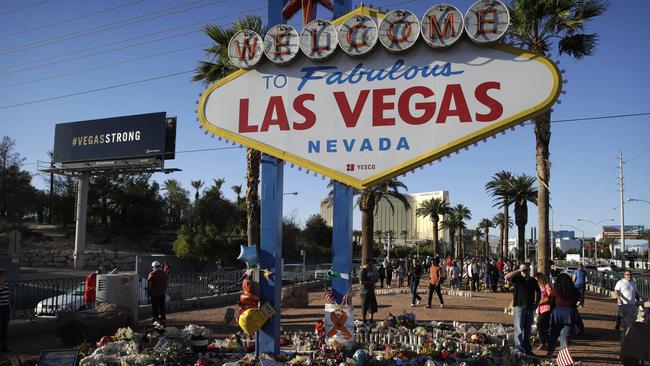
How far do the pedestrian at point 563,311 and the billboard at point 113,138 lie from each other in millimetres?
31845

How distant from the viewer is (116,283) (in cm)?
1293

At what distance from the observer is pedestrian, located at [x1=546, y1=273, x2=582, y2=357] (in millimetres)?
9500

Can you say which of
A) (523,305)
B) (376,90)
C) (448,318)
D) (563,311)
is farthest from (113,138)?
(563,311)

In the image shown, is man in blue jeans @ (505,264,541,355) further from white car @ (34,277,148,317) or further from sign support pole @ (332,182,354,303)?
white car @ (34,277,148,317)

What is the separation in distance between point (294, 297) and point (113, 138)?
26064mm

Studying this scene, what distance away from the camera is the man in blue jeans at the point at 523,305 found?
31.6 ft

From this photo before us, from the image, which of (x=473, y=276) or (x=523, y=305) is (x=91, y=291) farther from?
(x=473, y=276)

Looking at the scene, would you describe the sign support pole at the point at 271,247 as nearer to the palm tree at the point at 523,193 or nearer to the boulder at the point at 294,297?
the boulder at the point at 294,297

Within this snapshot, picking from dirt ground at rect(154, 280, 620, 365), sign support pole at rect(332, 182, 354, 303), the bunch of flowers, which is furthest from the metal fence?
sign support pole at rect(332, 182, 354, 303)

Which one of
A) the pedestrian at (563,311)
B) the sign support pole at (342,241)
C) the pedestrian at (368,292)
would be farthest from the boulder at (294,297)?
the pedestrian at (563,311)

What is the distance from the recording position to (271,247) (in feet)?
25.7

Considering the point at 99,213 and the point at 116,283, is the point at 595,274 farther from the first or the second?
the point at 99,213

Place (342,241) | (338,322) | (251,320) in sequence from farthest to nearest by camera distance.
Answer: (342,241) < (338,322) < (251,320)

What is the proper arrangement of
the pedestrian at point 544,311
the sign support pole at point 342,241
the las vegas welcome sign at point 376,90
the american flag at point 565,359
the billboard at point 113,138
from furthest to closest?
the billboard at point 113,138 → the pedestrian at point 544,311 → the sign support pole at point 342,241 → the american flag at point 565,359 → the las vegas welcome sign at point 376,90
